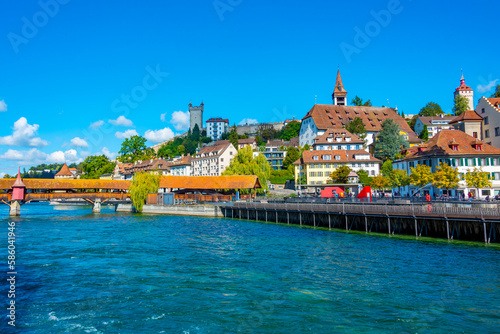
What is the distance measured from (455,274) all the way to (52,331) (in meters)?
18.2

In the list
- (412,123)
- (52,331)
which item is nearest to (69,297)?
(52,331)

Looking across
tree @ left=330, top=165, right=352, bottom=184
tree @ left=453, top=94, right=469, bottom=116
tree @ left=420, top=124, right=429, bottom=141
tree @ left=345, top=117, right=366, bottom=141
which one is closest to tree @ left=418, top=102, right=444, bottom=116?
tree @ left=453, top=94, right=469, bottom=116

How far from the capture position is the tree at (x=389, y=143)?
263 feet

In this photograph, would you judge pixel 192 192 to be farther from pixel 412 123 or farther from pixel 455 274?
pixel 412 123

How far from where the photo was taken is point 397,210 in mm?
32375

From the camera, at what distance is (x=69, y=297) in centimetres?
1596

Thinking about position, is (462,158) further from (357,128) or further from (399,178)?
(357,128)

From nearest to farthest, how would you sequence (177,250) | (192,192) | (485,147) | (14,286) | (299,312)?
(299,312) < (14,286) < (177,250) < (485,147) < (192,192)

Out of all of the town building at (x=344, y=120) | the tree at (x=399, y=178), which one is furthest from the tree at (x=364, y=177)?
the town building at (x=344, y=120)

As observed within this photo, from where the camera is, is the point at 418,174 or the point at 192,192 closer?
the point at 418,174

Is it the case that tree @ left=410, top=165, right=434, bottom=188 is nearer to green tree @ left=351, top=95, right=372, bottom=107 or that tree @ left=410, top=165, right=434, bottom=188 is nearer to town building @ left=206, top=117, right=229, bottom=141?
green tree @ left=351, top=95, right=372, bottom=107

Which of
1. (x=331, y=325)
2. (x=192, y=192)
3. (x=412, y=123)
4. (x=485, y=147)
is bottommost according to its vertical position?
(x=331, y=325)

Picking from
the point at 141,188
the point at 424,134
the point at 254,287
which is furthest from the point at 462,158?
the point at 424,134

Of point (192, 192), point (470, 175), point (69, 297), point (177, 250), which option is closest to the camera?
point (69, 297)
